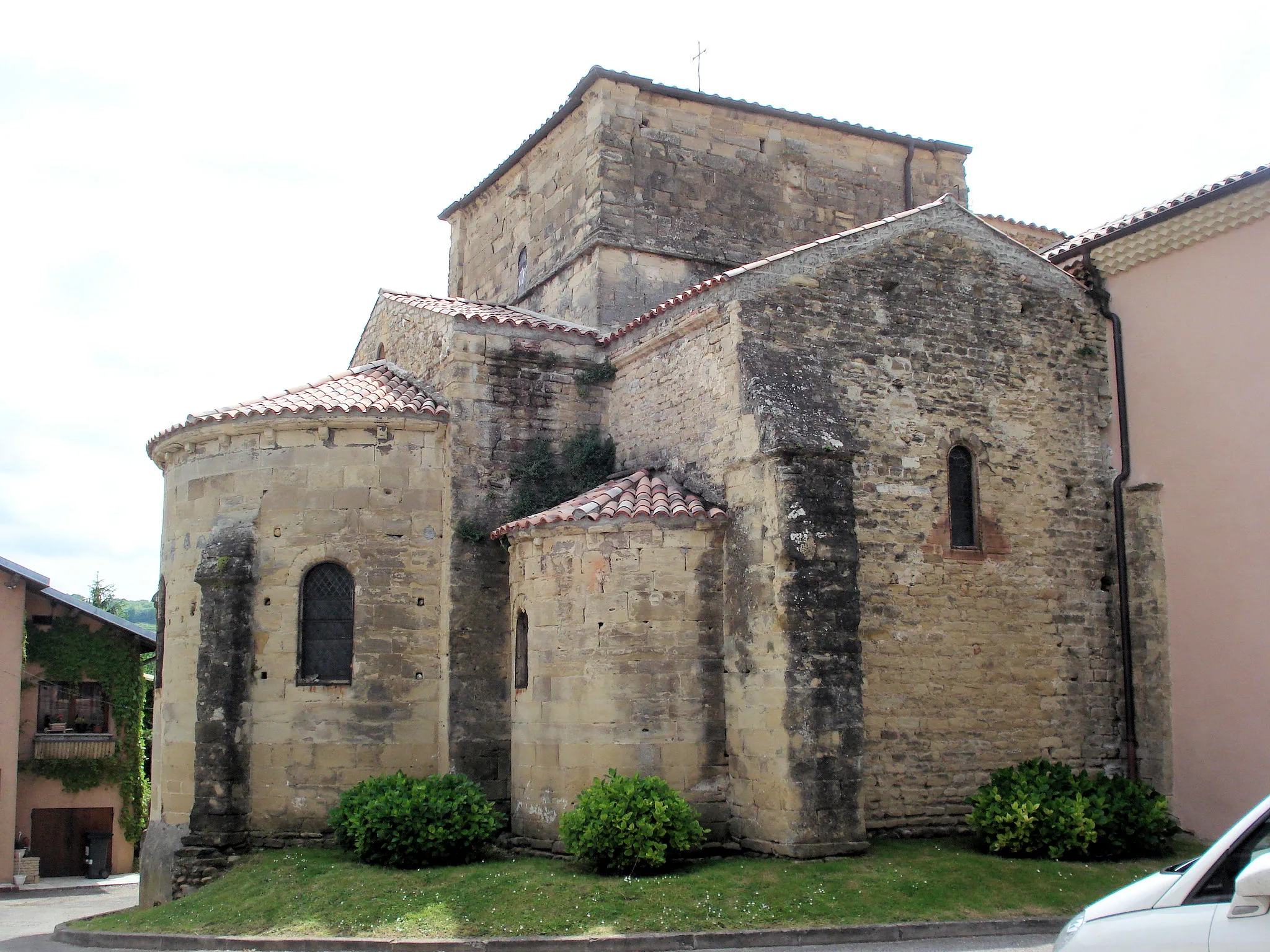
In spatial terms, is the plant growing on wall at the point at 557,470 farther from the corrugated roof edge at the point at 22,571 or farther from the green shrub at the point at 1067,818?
the corrugated roof edge at the point at 22,571

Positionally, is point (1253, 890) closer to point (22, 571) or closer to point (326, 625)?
point (326, 625)

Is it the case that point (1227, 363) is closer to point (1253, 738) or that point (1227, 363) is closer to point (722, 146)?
point (1253, 738)

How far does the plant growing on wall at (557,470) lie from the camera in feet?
52.3

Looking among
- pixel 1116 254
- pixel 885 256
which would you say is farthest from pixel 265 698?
pixel 1116 254

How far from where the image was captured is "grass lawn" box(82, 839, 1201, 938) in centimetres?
1069

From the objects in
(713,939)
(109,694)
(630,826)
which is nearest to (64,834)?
(109,694)

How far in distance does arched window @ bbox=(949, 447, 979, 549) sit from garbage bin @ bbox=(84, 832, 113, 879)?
2252 cm

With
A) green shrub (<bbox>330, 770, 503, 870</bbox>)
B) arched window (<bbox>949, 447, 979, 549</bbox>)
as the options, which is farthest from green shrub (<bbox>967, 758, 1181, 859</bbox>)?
green shrub (<bbox>330, 770, 503, 870</bbox>)

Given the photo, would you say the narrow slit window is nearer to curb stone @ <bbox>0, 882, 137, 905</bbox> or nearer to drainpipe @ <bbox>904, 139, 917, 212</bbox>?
drainpipe @ <bbox>904, 139, 917, 212</bbox>

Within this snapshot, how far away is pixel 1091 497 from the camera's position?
15.7 m

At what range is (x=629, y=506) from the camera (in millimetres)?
13734

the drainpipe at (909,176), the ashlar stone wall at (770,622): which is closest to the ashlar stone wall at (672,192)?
the drainpipe at (909,176)

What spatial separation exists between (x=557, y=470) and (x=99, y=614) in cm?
1722

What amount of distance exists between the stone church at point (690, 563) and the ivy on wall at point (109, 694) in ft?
40.7
